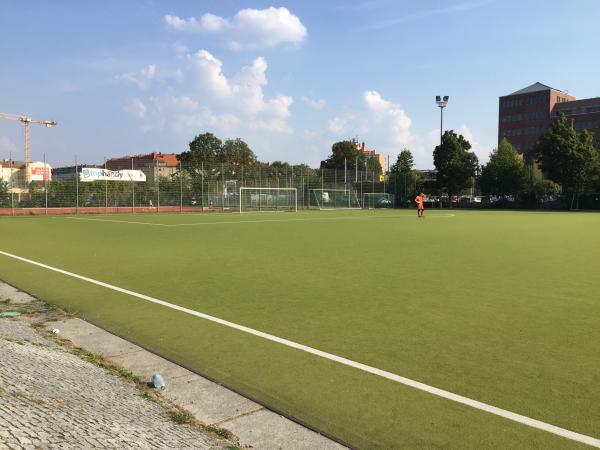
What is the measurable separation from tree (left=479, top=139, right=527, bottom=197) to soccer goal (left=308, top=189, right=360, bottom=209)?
17.5 metres

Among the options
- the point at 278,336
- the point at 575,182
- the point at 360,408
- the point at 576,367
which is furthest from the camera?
the point at 575,182

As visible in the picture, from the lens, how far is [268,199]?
5284cm

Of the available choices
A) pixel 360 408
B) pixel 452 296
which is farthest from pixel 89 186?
pixel 360 408

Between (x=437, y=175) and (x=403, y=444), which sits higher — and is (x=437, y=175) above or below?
above

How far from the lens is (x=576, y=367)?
4703 mm

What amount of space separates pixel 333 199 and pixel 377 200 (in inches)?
324

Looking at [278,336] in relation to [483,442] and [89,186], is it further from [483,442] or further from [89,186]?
[89,186]

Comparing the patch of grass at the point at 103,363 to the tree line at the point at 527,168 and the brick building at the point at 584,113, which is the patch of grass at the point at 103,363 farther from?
the brick building at the point at 584,113

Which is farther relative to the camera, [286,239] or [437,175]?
[437,175]

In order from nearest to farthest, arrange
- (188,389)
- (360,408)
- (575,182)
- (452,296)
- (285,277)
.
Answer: (360,408) < (188,389) < (452,296) < (285,277) < (575,182)

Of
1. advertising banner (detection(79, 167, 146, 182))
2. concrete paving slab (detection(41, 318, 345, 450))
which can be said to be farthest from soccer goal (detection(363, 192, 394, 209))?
concrete paving slab (detection(41, 318, 345, 450))

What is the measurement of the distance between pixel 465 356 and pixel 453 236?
50.0 feet

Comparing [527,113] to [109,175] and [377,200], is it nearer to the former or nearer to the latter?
[377,200]

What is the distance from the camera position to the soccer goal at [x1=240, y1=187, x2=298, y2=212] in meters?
51.1
